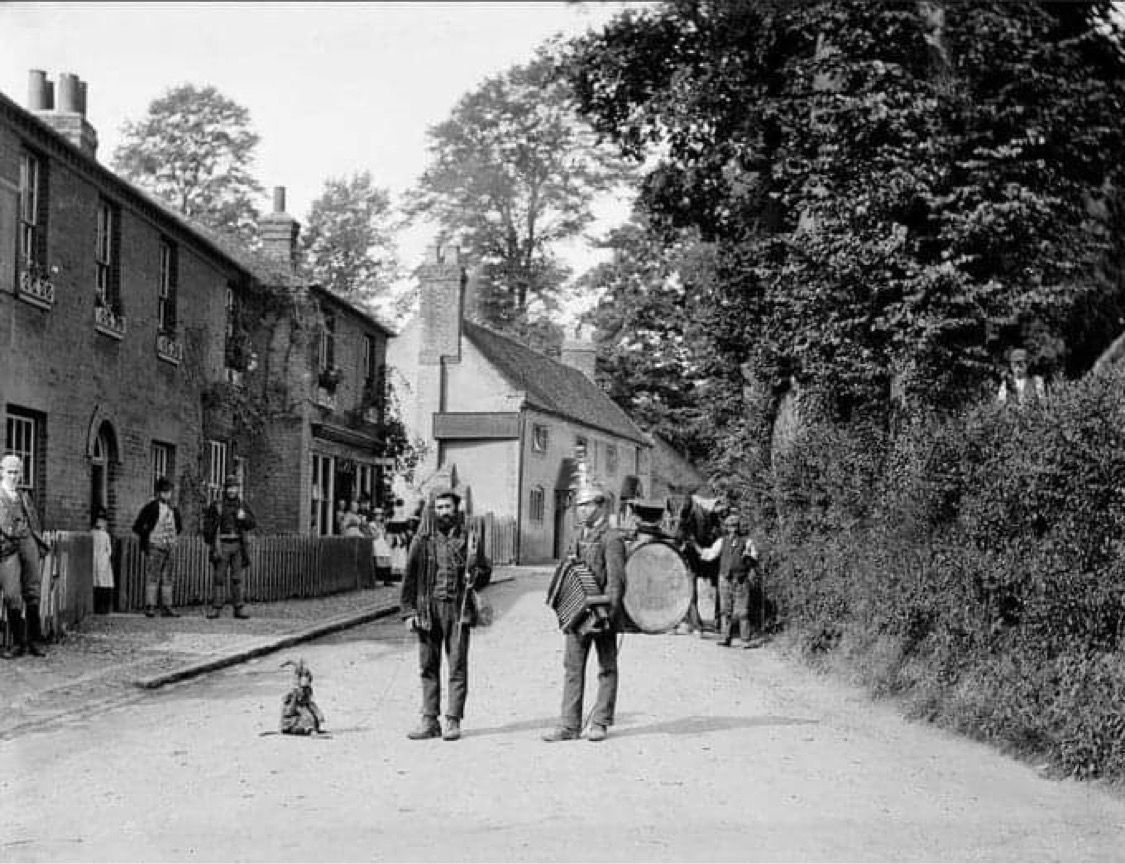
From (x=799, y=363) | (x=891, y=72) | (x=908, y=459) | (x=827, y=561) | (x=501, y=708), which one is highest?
(x=891, y=72)

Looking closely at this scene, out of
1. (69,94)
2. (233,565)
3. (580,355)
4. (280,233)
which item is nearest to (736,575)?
(233,565)

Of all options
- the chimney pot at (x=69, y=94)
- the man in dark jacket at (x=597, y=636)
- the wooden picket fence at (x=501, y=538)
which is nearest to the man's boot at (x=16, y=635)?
the man in dark jacket at (x=597, y=636)

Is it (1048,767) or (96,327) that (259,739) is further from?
(96,327)

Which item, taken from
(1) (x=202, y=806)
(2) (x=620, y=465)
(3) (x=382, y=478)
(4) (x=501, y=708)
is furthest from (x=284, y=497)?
(2) (x=620, y=465)

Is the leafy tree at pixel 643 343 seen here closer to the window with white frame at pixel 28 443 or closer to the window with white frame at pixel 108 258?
the window with white frame at pixel 108 258

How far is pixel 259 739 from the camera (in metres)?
9.37

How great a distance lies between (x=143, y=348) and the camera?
2255 cm

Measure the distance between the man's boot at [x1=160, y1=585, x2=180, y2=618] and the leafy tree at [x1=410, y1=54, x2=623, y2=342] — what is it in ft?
21.3

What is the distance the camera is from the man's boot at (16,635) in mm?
12938

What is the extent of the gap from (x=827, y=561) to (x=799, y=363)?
5.18 metres

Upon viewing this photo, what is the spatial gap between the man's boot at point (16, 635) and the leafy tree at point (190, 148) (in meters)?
6.27

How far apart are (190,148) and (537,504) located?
26.6 metres

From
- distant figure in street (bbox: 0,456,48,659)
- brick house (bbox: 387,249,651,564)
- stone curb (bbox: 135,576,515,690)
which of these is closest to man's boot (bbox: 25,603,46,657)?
distant figure in street (bbox: 0,456,48,659)

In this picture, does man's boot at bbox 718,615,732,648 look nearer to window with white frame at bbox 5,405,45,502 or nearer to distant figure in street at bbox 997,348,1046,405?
distant figure in street at bbox 997,348,1046,405
